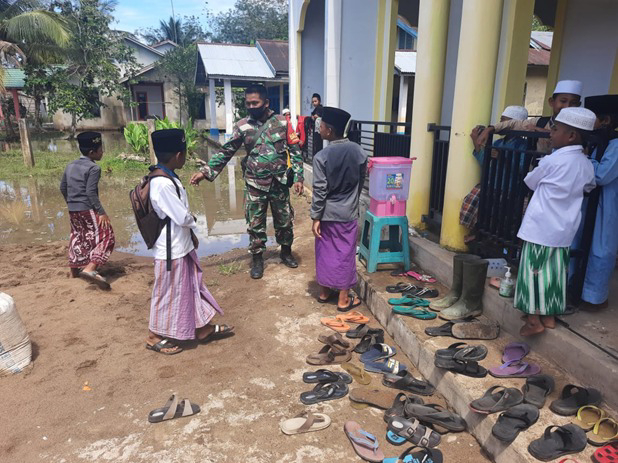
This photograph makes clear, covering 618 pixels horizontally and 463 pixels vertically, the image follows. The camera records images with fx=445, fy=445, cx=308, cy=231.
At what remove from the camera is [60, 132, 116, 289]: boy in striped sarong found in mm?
4770

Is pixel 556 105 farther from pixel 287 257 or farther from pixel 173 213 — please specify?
pixel 287 257

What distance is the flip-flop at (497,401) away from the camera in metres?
2.53

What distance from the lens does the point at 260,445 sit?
8.60 ft

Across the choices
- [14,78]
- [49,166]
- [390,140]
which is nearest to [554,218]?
[390,140]

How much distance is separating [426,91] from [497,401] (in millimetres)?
3530

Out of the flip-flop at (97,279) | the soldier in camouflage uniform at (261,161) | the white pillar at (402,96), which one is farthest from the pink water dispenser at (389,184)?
the white pillar at (402,96)

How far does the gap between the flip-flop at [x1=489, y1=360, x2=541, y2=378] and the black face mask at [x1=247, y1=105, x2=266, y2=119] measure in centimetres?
348

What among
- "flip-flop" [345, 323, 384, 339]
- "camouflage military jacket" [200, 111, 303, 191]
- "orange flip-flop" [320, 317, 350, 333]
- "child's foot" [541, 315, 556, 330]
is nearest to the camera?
"child's foot" [541, 315, 556, 330]

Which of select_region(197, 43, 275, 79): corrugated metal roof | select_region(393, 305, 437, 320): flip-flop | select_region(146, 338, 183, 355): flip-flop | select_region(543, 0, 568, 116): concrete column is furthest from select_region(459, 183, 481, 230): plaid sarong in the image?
select_region(197, 43, 275, 79): corrugated metal roof

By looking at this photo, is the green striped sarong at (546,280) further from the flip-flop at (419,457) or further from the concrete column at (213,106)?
the concrete column at (213,106)

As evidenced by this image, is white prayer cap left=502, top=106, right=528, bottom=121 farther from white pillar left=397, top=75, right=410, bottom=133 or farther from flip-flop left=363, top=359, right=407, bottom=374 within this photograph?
white pillar left=397, top=75, right=410, bottom=133

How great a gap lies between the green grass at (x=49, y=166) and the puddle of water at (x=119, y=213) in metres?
0.83

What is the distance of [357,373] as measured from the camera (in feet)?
10.9

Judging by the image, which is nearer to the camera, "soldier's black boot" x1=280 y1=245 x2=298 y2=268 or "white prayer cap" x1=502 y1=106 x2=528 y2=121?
"white prayer cap" x1=502 y1=106 x2=528 y2=121
